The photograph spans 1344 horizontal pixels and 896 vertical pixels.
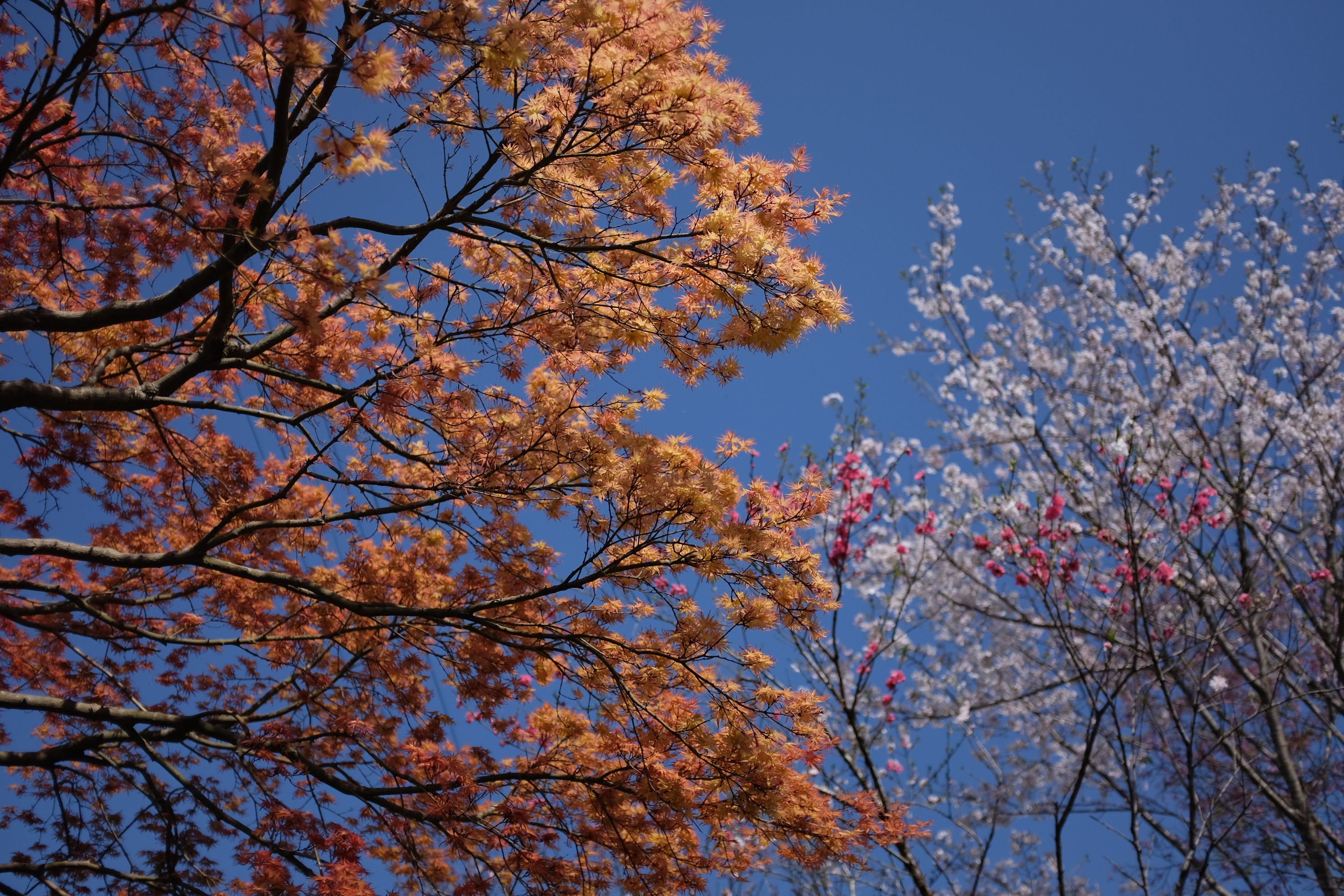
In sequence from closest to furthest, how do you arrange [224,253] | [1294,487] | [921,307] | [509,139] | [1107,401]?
[224,253] < [509,139] < [1294,487] < [1107,401] < [921,307]

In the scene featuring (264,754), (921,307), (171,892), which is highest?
(921,307)

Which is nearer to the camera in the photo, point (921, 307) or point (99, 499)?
point (99, 499)

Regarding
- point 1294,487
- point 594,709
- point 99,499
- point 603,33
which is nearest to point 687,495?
point 594,709

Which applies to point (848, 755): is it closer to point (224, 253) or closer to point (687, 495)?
point (687, 495)

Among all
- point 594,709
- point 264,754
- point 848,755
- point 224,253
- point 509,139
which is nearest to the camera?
point 224,253

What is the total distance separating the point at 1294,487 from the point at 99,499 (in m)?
11.8

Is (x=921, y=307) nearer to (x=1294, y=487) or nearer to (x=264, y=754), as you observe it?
(x=1294, y=487)

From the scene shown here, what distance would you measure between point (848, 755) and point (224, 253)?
455 cm

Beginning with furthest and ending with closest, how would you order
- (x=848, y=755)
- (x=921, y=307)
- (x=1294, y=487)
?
(x=921, y=307) < (x=1294, y=487) < (x=848, y=755)

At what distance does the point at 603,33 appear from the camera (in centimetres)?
332

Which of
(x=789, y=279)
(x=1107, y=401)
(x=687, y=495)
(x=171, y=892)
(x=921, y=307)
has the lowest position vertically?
(x=171, y=892)

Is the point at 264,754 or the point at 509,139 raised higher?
the point at 509,139

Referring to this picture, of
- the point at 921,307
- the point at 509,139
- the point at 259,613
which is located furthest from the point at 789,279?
the point at 921,307

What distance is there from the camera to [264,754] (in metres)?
4.06
